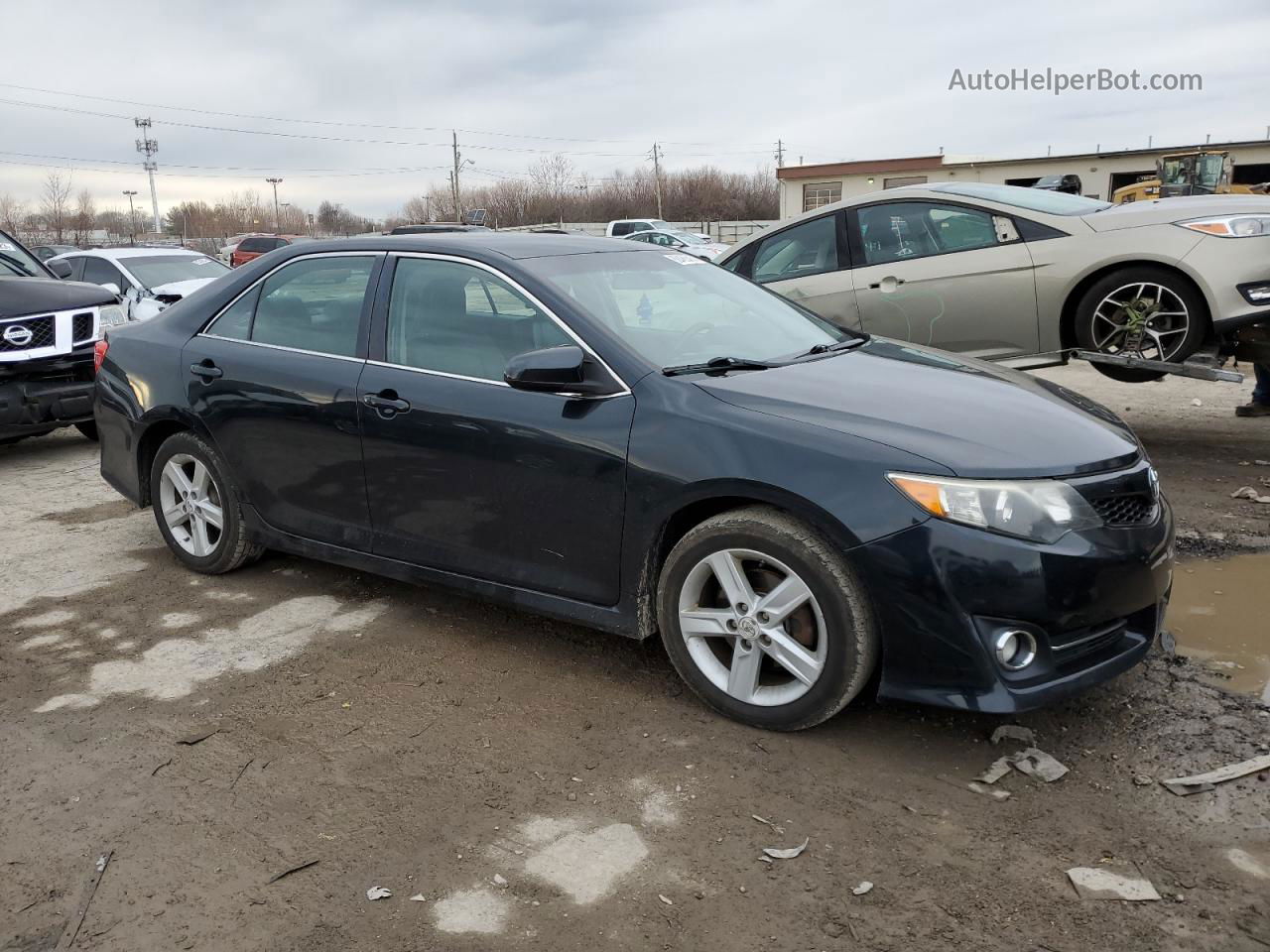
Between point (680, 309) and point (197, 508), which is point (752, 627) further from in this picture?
point (197, 508)

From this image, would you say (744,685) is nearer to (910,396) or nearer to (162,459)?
(910,396)

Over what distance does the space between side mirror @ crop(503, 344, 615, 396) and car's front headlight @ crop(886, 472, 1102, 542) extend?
113cm

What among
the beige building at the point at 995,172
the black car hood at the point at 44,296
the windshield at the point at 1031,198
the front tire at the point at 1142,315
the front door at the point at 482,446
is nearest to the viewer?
the front door at the point at 482,446

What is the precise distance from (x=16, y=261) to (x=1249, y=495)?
965cm

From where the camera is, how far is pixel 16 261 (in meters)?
9.20

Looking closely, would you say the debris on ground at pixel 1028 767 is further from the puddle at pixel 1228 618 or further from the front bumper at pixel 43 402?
the front bumper at pixel 43 402

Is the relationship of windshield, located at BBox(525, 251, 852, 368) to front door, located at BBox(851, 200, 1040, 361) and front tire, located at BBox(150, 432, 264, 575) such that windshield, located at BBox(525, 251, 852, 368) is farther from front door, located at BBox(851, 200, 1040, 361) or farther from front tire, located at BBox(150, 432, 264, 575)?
front door, located at BBox(851, 200, 1040, 361)

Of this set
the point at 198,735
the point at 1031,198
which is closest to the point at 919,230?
the point at 1031,198

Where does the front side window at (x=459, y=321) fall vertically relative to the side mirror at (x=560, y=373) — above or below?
above

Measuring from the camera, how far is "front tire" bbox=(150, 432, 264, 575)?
195 inches

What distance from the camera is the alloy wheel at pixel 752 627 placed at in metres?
3.30

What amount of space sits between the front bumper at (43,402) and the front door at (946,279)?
19.1ft

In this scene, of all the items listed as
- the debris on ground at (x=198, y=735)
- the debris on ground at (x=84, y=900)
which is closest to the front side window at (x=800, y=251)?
the debris on ground at (x=198, y=735)

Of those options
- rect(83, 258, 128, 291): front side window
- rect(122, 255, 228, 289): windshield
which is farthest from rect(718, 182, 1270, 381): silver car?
rect(83, 258, 128, 291): front side window
